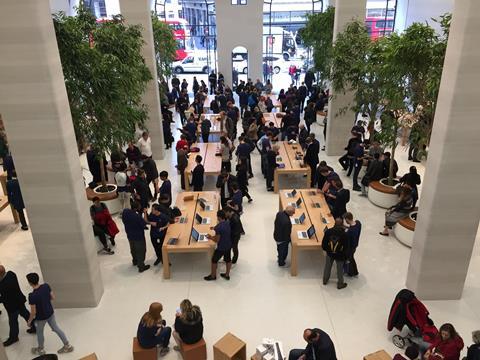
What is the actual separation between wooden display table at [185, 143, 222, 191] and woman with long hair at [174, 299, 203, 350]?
5.80m

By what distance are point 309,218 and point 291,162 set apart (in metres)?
3.39

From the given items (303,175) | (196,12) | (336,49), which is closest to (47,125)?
(303,175)

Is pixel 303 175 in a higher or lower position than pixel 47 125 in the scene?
lower

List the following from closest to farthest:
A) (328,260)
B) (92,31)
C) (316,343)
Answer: (316,343), (328,260), (92,31)

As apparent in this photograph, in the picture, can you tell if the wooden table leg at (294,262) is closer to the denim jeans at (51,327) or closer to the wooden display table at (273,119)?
the denim jeans at (51,327)

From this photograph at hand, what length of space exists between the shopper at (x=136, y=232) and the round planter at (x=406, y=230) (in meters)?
5.04

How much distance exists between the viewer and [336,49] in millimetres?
12328

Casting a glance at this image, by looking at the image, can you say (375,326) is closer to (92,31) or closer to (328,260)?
(328,260)

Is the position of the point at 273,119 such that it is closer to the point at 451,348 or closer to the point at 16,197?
the point at 16,197

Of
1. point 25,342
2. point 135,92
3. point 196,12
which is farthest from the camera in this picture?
point 196,12

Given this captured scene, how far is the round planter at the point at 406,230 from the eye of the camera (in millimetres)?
8672

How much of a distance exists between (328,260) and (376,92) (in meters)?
5.91

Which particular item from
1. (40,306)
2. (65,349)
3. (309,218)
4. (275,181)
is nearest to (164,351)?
(65,349)

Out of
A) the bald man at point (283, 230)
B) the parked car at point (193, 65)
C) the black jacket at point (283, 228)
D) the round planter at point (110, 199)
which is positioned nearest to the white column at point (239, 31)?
the parked car at point (193, 65)
